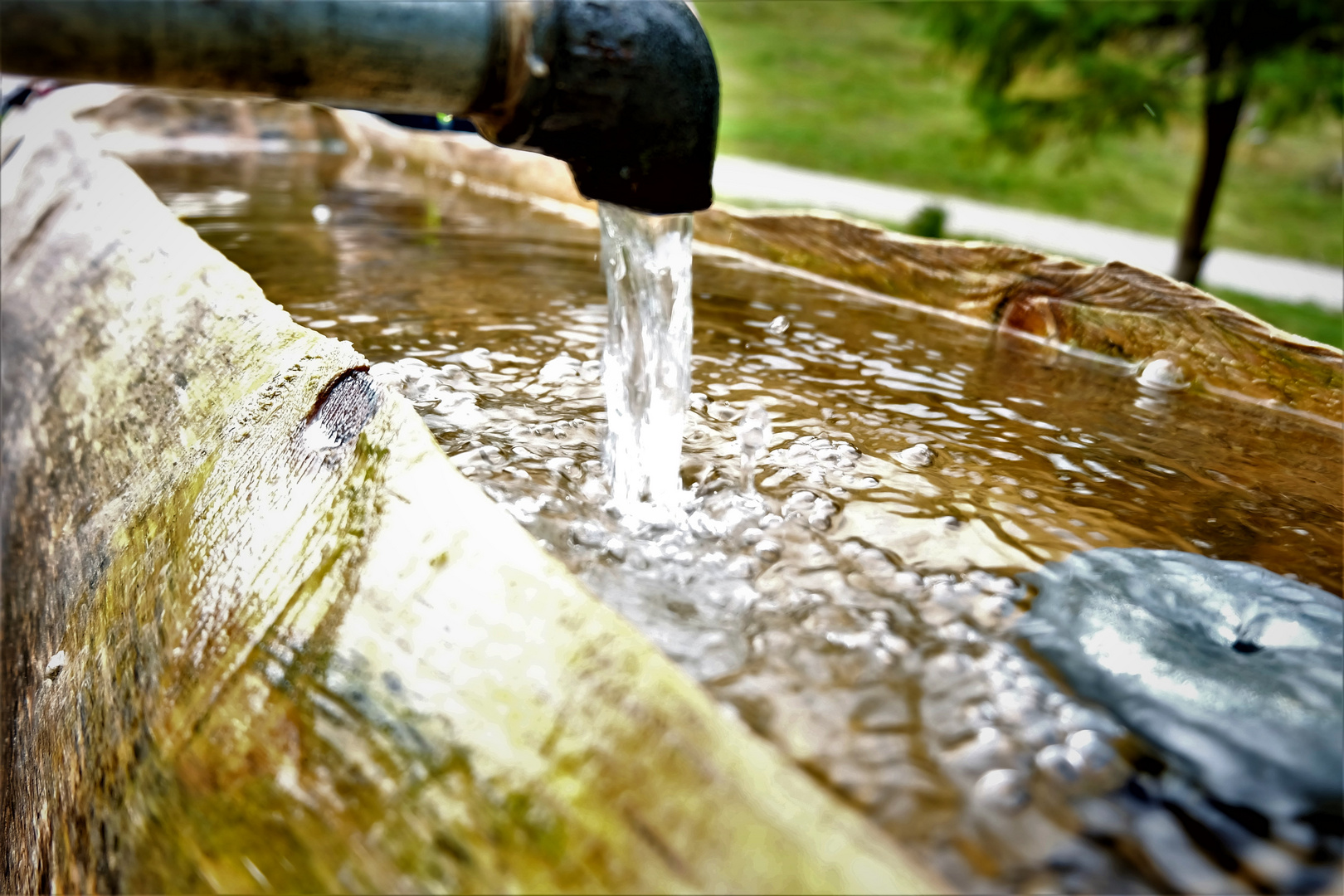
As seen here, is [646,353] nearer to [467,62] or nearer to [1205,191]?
[467,62]

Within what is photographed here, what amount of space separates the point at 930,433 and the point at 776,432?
394mm

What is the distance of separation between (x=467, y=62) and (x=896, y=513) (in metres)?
1.12

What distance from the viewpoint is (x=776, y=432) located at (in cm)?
229

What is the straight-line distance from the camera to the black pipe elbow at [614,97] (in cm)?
151

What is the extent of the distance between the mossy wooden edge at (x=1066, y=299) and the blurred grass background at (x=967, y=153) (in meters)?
4.28

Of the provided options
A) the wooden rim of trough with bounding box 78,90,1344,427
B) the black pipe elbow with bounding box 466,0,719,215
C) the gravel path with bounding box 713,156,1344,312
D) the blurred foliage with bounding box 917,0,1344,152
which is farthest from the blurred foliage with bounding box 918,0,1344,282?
the black pipe elbow with bounding box 466,0,719,215

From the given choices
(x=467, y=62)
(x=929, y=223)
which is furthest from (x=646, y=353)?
(x=929, y=223)

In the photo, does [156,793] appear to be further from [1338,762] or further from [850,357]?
[850,357]

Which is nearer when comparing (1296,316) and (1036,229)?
(1296,316)

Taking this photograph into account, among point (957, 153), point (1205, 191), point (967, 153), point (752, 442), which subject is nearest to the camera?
point (752, 442)

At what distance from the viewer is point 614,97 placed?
1.60 meters

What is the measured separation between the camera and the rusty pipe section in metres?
1.23

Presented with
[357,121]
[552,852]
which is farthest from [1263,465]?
[357,121]

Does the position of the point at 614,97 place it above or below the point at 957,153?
above
